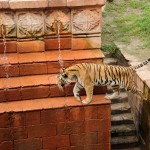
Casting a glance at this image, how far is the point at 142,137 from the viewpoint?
22.4ft

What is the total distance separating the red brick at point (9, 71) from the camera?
19.5ft

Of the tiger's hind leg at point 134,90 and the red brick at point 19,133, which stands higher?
the tiger's hind leg at point 134,90

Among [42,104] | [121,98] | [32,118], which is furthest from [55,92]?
[121,98]

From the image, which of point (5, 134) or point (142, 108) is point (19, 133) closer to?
point (5, 134)

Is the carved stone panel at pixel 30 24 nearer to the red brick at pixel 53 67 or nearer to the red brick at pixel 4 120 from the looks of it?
the red brick at pixel 53 67

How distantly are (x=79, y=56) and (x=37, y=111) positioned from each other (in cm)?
102

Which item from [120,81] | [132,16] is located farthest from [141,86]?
[132,16]

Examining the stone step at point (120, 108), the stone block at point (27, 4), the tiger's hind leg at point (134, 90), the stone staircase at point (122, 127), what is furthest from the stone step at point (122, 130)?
the stone block at point (27, 4)

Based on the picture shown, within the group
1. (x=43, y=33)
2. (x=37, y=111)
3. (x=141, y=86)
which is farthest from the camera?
(x=141, y=86)

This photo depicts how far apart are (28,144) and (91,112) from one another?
3.21 feet

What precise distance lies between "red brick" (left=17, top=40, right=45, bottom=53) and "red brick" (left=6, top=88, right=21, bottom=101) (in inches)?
26.1

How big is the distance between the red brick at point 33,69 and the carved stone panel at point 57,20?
1.81 feet

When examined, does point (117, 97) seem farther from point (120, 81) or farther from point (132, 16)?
point (132, 16)

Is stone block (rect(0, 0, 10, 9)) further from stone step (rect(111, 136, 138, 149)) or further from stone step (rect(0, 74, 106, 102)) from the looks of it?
stone step (rect(111, 136, 138, 149))
